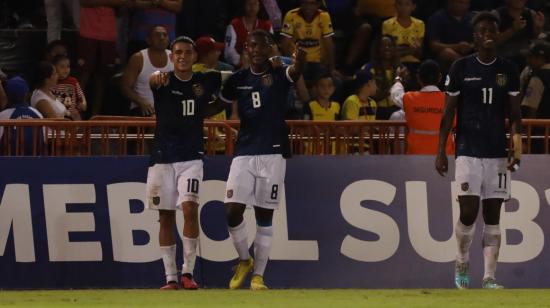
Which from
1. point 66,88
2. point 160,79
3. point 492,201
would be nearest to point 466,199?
point 492,201

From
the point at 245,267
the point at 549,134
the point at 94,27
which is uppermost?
the point at 94,27

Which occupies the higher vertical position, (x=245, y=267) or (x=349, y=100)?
(x=349, y=100)

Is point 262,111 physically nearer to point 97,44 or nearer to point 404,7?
point 97,44

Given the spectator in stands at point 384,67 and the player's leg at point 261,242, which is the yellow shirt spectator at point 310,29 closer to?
the spectator in stands at point 384,67

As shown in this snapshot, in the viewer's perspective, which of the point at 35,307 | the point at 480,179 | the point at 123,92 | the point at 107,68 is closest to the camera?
the point at 35,307

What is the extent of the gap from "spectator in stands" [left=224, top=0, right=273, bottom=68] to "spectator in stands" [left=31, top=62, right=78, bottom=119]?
11.1 feet

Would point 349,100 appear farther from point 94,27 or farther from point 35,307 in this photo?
point 35,307

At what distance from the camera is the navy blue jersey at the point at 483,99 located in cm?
1434

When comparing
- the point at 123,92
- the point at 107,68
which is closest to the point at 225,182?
the point at 123,92

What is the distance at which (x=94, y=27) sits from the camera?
19.2 m

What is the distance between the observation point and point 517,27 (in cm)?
2130

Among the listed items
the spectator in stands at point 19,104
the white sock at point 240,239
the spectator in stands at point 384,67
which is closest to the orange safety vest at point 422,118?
the white sock at point 240,239

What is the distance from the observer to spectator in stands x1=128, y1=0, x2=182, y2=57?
19.4m

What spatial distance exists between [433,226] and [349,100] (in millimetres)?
2903
